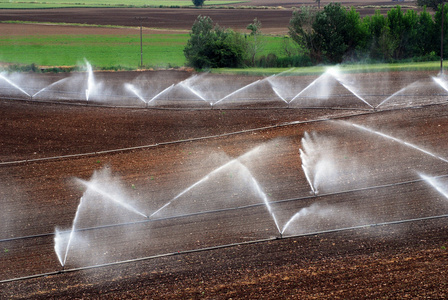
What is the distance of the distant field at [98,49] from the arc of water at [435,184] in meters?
26.3

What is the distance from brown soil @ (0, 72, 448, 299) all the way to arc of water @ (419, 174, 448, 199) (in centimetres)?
26

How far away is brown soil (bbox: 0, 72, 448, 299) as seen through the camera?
1175cm

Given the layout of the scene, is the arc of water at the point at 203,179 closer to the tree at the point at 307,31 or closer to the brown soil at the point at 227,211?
the brown soil at the point at 227,211

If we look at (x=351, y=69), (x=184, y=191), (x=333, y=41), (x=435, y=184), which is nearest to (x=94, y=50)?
(x=333, y=41)

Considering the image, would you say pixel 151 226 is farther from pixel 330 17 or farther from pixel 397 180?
pixel 330 17

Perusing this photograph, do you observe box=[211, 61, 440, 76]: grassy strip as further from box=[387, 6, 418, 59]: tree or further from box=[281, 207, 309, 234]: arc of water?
box=[281, 207, 309, 234]: arc of water

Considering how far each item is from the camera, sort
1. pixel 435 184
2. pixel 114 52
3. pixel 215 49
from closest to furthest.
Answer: pixel 435 184 → pixel 215 49 → pixel 114 52

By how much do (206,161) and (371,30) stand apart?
25.5 metres

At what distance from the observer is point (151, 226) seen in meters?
14.7

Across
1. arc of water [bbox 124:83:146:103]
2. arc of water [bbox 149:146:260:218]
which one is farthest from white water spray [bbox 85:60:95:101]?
arc of water [bbox 149:146:260:218]

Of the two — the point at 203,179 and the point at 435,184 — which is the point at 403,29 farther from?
the point at 203,179

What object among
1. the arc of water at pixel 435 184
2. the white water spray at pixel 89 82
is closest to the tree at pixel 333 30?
the white water spray at pixel 89 82

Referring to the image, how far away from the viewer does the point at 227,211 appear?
50.2ft

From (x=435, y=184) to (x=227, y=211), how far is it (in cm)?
661
